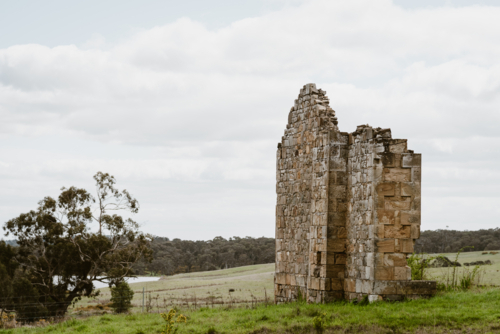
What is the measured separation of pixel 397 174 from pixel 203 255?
53667 mm

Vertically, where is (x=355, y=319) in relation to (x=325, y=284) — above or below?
below

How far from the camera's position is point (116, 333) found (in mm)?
13258

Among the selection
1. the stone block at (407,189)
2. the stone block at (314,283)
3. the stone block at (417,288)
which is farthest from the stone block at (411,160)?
the stone block at (314,283)

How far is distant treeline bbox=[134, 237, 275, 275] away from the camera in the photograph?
193 ft

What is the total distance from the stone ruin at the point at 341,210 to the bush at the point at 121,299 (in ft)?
30.8

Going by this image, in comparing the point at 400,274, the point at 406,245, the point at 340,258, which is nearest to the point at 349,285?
the point at 340,258

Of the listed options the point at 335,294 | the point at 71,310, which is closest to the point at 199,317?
the point at 335,294

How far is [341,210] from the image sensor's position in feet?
47.8

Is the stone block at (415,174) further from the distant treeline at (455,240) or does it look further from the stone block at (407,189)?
the distant treeline at (455,240)

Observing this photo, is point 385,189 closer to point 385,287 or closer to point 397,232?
point 397,232

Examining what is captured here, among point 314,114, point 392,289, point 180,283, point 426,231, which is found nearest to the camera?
point 392,289

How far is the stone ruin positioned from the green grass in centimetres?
79

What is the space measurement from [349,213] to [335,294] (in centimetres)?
208

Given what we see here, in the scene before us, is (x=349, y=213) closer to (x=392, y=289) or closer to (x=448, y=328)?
(x=392, y=289)
